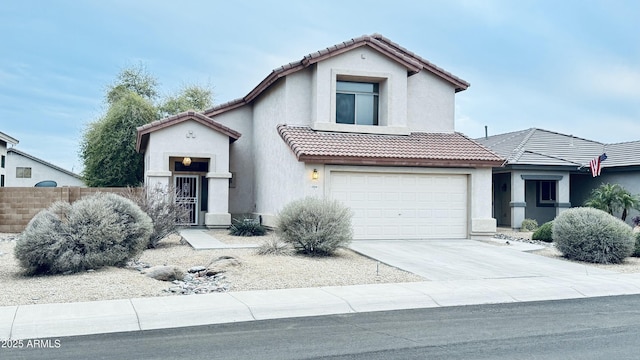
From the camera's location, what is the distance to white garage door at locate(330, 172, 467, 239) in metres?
18.5

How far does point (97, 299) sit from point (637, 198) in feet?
76.4

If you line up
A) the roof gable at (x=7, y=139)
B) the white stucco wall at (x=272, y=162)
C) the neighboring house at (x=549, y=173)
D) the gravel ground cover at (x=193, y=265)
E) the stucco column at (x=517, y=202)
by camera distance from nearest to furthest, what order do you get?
the gravel ground cover at (x=193, y=265), the white stucco wall at (x=272, y=162), the stucco column at (x=517, y=202), the neighboring house at (x=549, y=173), the roof gable at (x=7, y=139)

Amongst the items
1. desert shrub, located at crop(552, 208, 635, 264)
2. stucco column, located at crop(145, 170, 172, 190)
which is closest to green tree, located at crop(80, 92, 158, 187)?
stucco column, located at crop(145, 170, 172, 190)

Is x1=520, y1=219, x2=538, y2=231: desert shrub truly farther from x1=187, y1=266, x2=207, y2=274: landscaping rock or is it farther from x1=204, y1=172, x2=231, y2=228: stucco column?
x1=187, y1=266, x2=207, y2=274: landscaping rock

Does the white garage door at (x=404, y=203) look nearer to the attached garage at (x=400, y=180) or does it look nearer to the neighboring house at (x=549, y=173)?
the attached garage at (x=400, y=180)

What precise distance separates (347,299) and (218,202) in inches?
529

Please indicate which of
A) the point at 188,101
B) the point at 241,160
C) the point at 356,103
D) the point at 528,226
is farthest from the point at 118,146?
the point at 528,226

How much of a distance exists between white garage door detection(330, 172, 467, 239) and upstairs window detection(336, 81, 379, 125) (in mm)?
2616

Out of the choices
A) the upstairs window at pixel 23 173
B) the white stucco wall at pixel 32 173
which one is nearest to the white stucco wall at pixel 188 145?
the white stucco wall at pixel 32 173

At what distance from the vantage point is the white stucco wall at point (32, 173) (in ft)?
156

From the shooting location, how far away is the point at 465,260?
14.6m

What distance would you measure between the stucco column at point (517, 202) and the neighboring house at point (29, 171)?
3652cm

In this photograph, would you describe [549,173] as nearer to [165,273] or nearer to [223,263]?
[223,263]

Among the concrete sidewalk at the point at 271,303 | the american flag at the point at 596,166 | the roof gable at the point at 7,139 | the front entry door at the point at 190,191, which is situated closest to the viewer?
the concrete sidewalk at the point at 271,303
